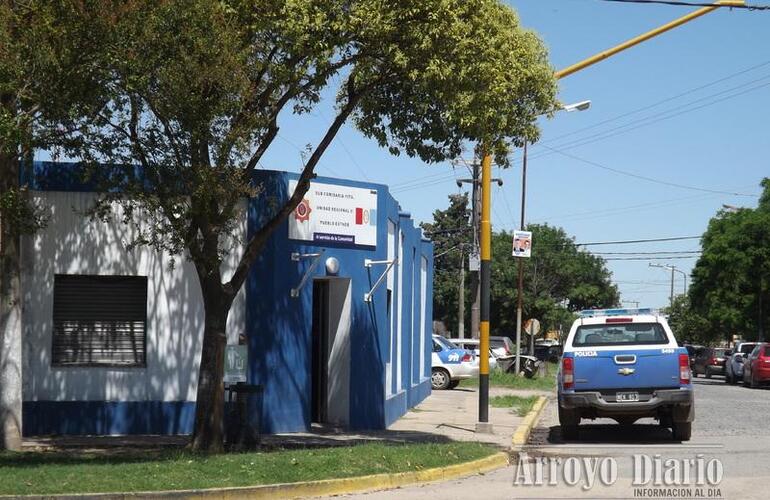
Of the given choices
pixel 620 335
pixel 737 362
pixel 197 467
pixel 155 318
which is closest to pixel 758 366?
pixel 737 362

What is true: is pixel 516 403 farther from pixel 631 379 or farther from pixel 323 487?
Result: pixel 323 487

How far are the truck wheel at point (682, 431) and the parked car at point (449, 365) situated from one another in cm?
1436

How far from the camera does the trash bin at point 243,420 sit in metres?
14.3

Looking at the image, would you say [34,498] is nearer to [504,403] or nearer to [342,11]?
[342,11]

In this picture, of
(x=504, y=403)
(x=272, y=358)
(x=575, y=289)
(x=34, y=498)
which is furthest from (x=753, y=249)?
(x=34, y=498)

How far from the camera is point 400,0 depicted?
12.9 metres

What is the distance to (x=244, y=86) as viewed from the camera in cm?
1239

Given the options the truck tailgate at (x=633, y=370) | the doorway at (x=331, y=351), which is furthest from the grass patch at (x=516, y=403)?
the truck tailgate at (x=633, y=370)

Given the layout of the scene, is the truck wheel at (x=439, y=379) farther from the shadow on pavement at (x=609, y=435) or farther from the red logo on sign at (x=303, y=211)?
the red logo on sign at (x=303, y=211)

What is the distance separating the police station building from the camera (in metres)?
16.4

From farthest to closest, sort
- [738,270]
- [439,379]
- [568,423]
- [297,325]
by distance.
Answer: [738,270]
[439,379]
[297,325]
[568,423]

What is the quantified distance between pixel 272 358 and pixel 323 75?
17.6 ft

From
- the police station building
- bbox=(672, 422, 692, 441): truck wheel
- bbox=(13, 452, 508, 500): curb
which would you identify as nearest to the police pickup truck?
bbox=(672, 422, 692, 441): truck wheel

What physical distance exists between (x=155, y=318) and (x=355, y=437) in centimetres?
371
